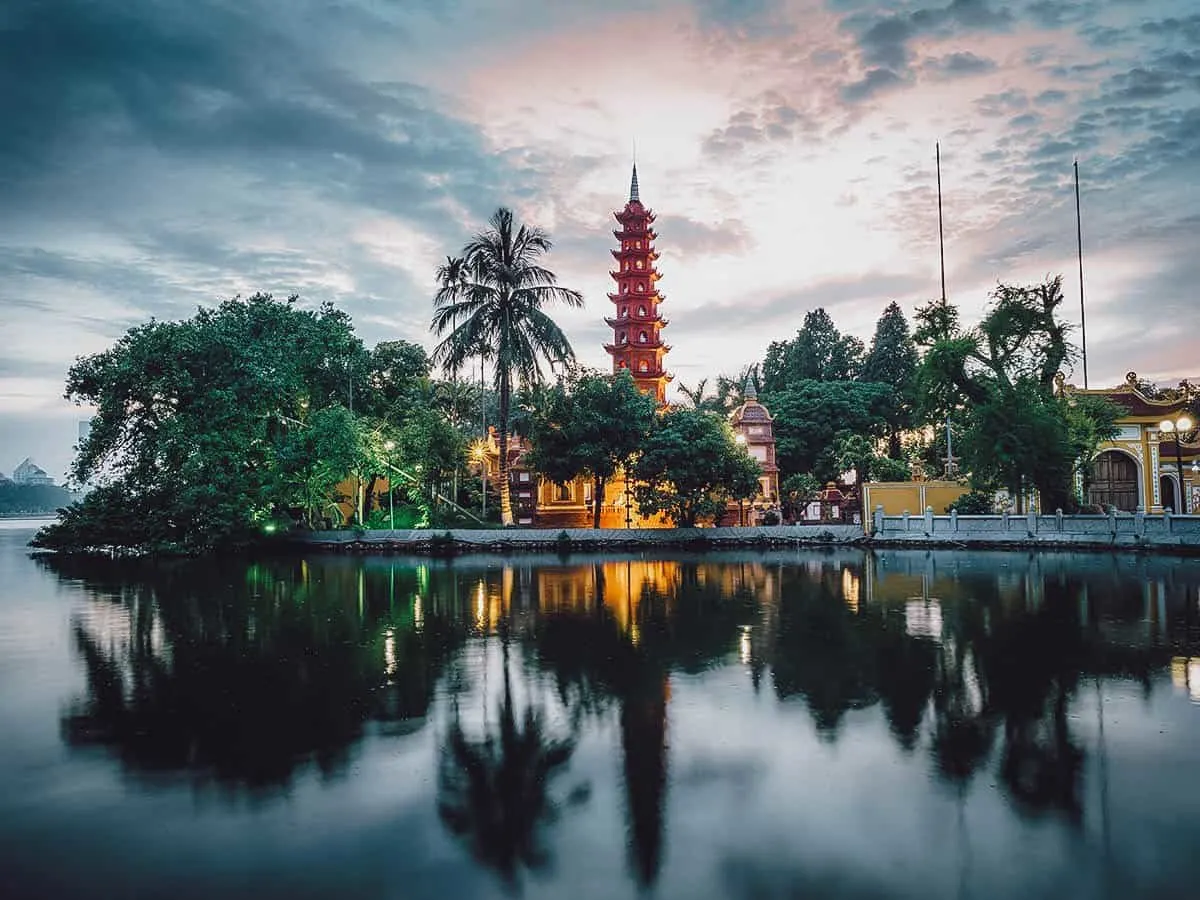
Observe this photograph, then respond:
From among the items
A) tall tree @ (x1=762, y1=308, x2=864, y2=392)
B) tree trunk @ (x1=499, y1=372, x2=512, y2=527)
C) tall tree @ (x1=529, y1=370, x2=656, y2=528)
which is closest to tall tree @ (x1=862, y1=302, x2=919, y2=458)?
tall tree @ (x1=762, y1=308, x2=864, y2=392)

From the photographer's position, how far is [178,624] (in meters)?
15.4

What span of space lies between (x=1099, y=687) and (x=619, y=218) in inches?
1722

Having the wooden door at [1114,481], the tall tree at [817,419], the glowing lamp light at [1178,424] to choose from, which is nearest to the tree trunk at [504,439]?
the tall tree at [817,419]

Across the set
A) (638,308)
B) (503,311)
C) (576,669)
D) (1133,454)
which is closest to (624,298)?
(638,308)

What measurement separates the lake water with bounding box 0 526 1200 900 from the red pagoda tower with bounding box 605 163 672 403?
108ft

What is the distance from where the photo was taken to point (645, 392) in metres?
40.6

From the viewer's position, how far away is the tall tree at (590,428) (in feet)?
115

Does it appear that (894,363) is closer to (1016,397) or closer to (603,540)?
(1016,397)

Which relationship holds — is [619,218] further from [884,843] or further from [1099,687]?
[884,843]

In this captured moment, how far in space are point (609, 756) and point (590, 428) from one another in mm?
27571

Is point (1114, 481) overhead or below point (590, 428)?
below

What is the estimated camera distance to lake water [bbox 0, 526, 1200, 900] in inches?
210

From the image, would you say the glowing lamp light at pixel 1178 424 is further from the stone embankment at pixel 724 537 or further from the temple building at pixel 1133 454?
the stone embankment at pixel 724 537

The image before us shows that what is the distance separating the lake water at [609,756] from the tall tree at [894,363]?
42741 mm
